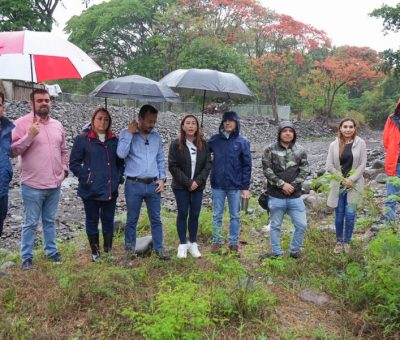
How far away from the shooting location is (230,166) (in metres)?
4.89

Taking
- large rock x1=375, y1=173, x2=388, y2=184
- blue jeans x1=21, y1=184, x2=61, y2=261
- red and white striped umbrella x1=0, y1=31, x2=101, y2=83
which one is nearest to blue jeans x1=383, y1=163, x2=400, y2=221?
red and white striped umbrella x1=0, y1=31, x2=101, y2=83

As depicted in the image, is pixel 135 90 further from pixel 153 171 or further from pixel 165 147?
pixel 165 147

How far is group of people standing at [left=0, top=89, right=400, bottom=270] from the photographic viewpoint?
14.2 ft

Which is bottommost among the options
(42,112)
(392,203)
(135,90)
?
(392,203)

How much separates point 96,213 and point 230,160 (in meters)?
1.67

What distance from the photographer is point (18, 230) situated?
22.9 feet

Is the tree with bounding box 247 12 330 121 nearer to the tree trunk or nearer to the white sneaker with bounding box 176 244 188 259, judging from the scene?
the tree trunk

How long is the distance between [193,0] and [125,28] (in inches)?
233

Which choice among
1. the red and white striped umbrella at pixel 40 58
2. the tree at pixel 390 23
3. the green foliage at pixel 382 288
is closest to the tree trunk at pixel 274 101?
the tree at pixel 390 23

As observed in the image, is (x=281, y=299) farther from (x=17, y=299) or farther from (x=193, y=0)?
(x=193, y=0)

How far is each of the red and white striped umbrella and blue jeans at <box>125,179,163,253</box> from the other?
1364 millimetres

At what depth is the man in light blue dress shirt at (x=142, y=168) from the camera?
4.53m

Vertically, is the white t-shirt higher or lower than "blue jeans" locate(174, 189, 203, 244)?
higher

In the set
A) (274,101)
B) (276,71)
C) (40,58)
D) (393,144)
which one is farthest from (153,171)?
(274,101)
